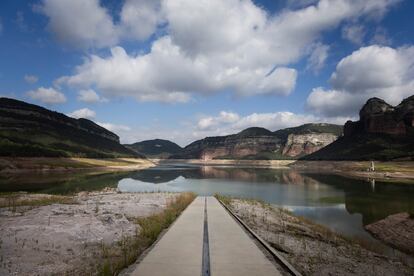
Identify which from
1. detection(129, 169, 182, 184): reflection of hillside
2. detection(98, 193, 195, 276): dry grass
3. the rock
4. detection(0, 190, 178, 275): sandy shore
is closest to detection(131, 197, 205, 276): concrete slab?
detection(98, 193, 195, 276): dry grass

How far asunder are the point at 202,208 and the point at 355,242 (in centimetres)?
1204

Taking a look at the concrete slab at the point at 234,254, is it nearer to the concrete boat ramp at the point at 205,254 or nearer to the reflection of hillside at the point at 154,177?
the concrete boat ramp at the point at 205,254

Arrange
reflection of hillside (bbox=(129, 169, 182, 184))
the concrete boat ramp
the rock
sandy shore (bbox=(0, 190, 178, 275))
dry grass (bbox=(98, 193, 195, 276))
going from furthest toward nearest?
reflection of hillside (bbox=(129, 169, 182, 184)) → the rock → sandy shore (bbox=(0, 190, 178, 275)) → dry grass (bbox=(98, 193, 195, 276)) → the concrete boat ramp

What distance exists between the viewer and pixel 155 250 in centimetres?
1373

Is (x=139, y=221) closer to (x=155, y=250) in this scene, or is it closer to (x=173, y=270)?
(x=155, y=250)

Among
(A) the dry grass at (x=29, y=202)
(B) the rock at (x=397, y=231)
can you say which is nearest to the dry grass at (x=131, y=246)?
(A) the dry grass at (x=29, y=202)

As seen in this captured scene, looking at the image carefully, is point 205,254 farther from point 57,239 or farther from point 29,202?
point 29,202

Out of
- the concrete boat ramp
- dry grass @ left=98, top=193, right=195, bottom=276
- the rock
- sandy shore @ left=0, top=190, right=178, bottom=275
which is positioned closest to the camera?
the concrete boat ramp

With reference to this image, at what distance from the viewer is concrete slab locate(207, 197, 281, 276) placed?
36.9 feet

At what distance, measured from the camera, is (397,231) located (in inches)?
1070

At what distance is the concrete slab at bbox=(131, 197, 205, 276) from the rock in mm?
15320

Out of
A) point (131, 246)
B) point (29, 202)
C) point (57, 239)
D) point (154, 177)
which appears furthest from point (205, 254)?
point (154, 177)

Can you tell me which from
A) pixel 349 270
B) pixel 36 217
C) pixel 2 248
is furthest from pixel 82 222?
pixel 349 270

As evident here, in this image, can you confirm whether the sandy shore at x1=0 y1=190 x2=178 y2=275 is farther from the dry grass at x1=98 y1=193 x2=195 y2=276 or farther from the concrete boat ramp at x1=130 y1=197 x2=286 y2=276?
the concrete boat ramp at x1=130 y1=197 x2=286 y2=276
